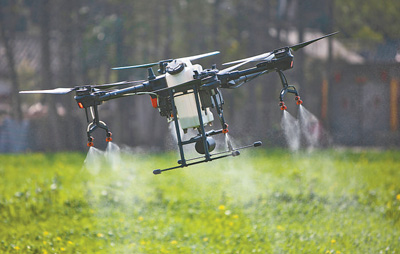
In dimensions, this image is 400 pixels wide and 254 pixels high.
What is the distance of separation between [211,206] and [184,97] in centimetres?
650

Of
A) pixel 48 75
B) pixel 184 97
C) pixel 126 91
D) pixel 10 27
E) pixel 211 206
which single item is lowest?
pixel 211 206

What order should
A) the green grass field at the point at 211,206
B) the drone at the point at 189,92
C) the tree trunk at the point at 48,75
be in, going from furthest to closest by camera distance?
1. the tree trunk at the point at 48,75
2. the green grass field at the point at 211,206
3. the drone at the point at 189,92

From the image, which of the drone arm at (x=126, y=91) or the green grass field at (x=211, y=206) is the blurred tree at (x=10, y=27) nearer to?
the green grass field at (x=211, y=206)

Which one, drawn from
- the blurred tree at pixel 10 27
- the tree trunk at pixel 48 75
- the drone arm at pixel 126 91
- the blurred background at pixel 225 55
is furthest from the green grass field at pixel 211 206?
the blurred tree at pixel 10 27

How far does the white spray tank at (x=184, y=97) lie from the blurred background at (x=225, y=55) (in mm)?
12164

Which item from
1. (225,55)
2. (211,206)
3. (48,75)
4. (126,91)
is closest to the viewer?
(126,91)

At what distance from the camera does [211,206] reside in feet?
37.0

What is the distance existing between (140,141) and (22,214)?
931 centimetres

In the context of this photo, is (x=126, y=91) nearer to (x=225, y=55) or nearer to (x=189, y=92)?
(x=189, y=92)

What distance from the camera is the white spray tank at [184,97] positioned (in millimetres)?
4930

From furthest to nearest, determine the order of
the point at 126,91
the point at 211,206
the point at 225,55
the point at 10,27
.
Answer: the point at 10,27 → the point at 225,55 → the point at 211,206 → the point at 126,91

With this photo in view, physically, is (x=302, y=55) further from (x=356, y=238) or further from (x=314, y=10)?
(x=356, y=238)

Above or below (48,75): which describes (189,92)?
below

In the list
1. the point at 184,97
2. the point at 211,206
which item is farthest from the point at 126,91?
the point at 211,206
